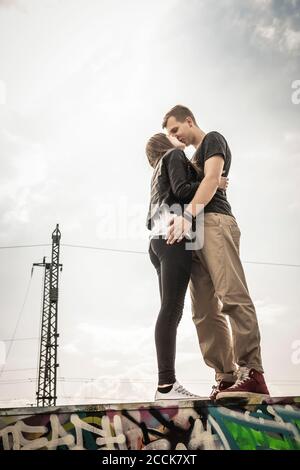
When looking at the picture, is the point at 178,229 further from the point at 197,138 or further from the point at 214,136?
the point at 197,138

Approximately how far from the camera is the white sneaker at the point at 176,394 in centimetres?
266

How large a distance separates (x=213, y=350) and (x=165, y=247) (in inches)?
36.6

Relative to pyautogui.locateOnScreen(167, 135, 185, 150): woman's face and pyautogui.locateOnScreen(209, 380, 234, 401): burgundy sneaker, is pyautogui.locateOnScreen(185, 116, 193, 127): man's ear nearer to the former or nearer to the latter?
pyautogui.locateOnScreen(167, 135, 185, 150): woman's face

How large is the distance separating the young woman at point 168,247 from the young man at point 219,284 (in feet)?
0.39

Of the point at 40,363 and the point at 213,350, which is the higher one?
the point at 213,350

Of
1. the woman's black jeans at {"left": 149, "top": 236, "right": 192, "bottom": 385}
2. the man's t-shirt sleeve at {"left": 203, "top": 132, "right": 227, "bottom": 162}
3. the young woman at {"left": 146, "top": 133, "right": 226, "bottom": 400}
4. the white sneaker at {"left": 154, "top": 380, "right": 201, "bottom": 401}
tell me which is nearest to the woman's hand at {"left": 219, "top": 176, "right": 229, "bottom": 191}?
the young woman at {"left": 146, "top": 133, "right": 226, "bottom": 400}

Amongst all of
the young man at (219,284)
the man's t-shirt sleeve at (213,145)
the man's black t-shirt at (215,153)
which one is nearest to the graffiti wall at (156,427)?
the young man at (219,284)

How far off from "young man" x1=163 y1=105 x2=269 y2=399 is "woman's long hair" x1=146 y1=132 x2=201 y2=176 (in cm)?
30

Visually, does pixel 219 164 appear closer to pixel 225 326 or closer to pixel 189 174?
pixel 189 174

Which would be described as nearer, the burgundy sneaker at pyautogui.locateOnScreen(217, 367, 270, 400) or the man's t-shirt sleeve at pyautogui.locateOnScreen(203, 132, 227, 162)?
the burgundy sneaker at pyautogui.locateOnScreen(217, 367, 270, 400)

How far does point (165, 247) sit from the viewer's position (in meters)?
2.99

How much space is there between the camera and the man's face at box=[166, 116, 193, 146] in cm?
352
